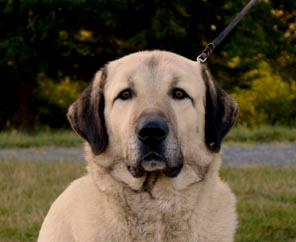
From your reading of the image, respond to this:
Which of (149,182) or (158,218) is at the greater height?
(149,182)

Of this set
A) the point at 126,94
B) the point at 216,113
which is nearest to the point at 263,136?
the point at 216,113

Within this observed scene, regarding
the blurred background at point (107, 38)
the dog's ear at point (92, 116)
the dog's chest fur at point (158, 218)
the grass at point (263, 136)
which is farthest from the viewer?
the blurred background at point (107, 38)

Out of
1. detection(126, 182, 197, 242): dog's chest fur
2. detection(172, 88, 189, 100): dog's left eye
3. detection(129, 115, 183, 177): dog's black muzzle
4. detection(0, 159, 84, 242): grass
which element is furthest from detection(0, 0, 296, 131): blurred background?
detection(129, 115, 183, 177): dog's black muzzle

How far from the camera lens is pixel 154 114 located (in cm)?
359

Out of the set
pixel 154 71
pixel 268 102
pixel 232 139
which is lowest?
pixel 268 102

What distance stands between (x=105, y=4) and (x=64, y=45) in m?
3.63

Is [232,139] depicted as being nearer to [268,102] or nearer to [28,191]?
[28,191]

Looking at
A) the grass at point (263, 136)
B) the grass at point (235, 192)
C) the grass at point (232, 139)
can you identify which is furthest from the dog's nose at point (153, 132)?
the grass at point (263, 136)

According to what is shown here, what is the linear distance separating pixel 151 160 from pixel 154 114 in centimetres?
28

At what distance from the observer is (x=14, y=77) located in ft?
68.7

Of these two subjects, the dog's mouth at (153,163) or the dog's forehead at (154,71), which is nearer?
the dog's mouth at (153,163)

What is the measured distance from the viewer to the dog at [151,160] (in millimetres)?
→ 3730

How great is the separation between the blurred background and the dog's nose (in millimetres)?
12400

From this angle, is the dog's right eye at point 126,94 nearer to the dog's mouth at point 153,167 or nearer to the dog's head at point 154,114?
the dog's head at point 154,114
